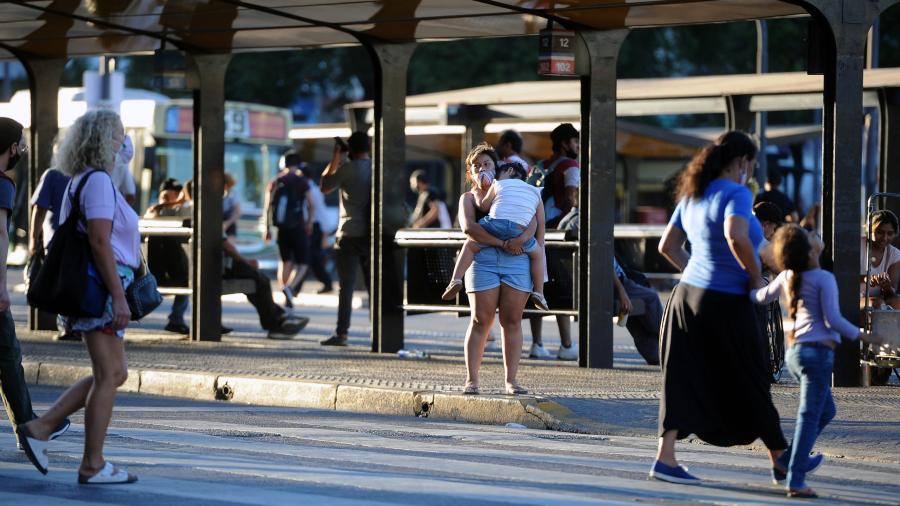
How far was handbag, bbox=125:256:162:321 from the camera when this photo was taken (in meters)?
7.77

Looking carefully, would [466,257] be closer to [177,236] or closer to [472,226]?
[472,226]

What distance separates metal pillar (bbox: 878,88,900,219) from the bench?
6408 millimetres

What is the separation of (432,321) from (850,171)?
10039 mm

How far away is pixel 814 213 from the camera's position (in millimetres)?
23156

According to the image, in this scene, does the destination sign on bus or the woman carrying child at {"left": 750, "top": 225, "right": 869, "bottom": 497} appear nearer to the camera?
the woman carrying child at {"left": 750, "top": 225, "right": 869, "bottom": 497}

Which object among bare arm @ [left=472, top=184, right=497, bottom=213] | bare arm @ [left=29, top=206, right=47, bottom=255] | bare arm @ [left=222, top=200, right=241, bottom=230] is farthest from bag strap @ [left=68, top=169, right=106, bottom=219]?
bare arm @ [left=222, top=200, right=241, bottom=230]

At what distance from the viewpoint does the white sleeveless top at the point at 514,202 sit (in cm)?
1109

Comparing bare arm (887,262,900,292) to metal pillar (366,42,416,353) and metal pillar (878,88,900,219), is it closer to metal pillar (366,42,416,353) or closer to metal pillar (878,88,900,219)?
metal pillar (366,42,416,353)

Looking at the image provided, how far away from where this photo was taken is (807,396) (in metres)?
7.70

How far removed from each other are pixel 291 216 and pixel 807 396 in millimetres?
14358

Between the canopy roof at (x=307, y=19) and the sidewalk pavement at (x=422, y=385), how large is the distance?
275cm

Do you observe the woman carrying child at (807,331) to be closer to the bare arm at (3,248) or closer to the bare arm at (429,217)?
the bare arm at (3,248)

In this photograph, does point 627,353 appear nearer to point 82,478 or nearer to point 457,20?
point 457,20

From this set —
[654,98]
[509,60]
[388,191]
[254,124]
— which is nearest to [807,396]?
[388,191]
